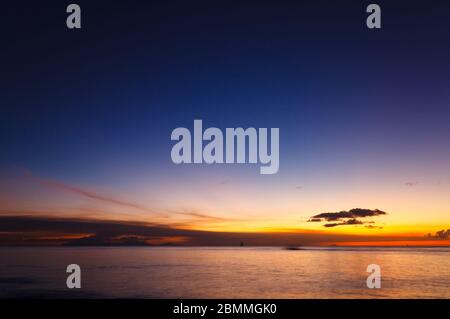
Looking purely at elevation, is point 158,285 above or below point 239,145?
below

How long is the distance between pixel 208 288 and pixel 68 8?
58.0ft

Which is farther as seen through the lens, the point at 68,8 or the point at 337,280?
the point at 337,280

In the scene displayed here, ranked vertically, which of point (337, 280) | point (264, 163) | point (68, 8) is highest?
point (68, 8)

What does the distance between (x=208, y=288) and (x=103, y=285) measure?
600cm

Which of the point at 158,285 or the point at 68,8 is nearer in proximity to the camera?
the point at 68,8
